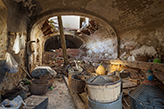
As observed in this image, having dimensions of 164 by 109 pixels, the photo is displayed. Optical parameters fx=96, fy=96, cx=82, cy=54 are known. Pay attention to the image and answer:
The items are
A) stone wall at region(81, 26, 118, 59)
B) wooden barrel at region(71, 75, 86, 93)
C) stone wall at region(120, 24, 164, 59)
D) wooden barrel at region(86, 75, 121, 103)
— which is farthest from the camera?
stone wall at region(81, 26, 118, 59)

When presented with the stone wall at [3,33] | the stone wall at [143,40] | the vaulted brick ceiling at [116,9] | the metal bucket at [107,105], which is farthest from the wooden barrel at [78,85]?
the stone wall at [143,40]

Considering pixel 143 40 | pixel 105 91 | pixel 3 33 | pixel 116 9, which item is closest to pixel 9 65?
pixel 3 33

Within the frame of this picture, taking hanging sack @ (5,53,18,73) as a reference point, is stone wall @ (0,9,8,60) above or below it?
above

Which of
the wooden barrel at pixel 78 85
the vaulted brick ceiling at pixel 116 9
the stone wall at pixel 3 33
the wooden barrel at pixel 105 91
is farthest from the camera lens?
the vaulted brick ceiling at pixel 116 9

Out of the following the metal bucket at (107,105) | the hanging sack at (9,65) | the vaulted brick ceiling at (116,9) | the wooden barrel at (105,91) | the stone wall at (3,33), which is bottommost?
the metal bucket at (107,105)

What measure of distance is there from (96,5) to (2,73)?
542cm

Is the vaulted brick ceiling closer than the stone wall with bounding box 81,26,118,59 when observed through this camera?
Yes

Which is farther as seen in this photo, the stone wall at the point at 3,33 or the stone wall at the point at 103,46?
the stone wall at the point at 103,46

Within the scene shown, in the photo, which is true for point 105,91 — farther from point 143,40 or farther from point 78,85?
point 143,40

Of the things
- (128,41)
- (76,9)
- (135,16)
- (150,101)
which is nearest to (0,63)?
(150,101)

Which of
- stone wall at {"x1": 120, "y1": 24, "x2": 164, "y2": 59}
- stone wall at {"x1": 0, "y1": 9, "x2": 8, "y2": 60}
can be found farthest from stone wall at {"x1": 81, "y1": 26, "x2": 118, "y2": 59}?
stone wall at {"x1": 0, "y1": 9, "x2": 8, "y2": 60}

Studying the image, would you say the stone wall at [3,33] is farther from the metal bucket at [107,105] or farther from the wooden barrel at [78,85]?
the metal bucket at [107,105]

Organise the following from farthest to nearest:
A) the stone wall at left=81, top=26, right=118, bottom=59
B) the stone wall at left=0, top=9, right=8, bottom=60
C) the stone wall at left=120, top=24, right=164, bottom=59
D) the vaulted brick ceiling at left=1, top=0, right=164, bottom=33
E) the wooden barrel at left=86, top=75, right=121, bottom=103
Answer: the stone wall at left=81, top=26, right=118, bottom=59 → the stone wall at left=120, top=24, right=164, bottom=59 → the vaulted brick ceiling at left=1, top=0, right=164, bottom=33 → the stone wall at left=0, top=9, right=8, bottom=60 → the wooden barrel at left=86, top=75, right=121, bottom=103

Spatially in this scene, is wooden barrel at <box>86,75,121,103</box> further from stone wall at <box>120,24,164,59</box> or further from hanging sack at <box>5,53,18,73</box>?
stone wall at <box>120,24,164,59</box>
